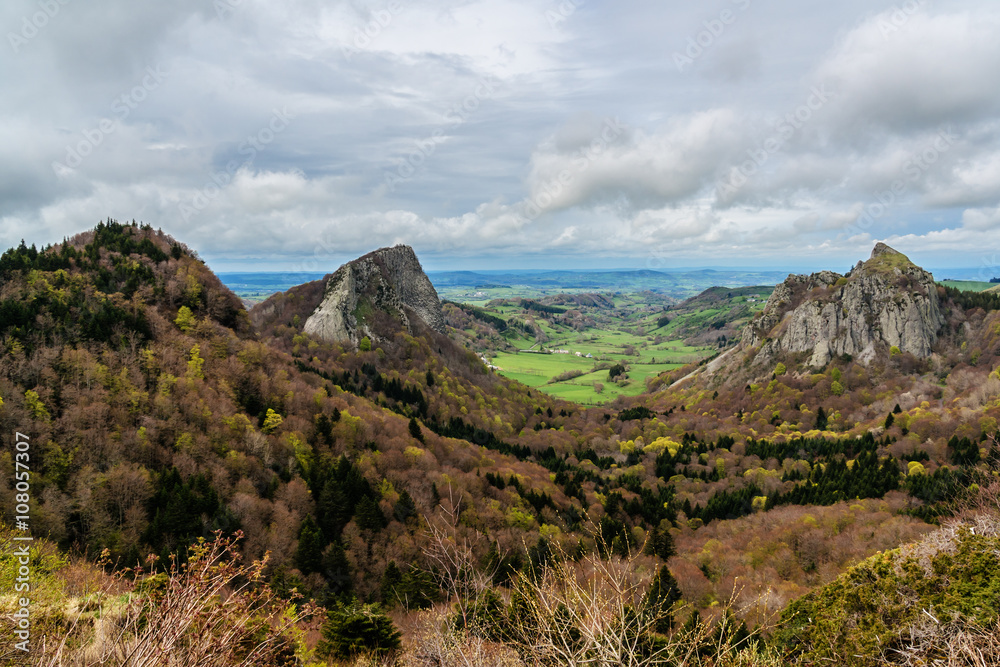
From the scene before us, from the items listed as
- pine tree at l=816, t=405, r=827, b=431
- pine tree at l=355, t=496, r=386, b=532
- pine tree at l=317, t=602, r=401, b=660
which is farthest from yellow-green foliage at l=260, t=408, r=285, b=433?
pine tree at l=816, t=405, r=827, b=431

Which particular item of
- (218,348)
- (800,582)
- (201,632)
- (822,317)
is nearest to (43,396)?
(218,348)

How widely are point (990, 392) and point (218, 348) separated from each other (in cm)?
15785

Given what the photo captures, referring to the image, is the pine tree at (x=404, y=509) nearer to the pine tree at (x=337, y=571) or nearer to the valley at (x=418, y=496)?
the valley at (x=418, y=496)

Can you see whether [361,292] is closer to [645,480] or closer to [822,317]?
[645,480]

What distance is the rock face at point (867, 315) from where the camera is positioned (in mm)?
145000

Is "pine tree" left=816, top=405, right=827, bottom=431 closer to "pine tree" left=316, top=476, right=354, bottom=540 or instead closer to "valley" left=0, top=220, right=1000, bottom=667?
"valley" left=0, top=220, right=1000, bottom=667

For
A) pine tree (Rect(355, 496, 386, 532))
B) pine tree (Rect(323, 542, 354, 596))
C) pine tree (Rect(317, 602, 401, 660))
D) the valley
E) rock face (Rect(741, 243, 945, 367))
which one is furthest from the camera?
rock face (Rect(741, 243, 945, 367))

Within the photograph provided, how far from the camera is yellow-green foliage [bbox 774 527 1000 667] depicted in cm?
2260

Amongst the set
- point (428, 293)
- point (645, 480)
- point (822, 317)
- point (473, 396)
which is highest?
point (428, 293)

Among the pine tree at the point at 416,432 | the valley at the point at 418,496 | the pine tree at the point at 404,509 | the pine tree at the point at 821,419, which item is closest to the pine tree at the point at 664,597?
the valley at the point at 418,496

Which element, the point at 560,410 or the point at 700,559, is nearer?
the point at 700,559

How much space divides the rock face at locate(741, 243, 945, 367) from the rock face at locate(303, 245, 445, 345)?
5077 inches

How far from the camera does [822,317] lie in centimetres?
15850

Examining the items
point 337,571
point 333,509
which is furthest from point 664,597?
point 333,509
